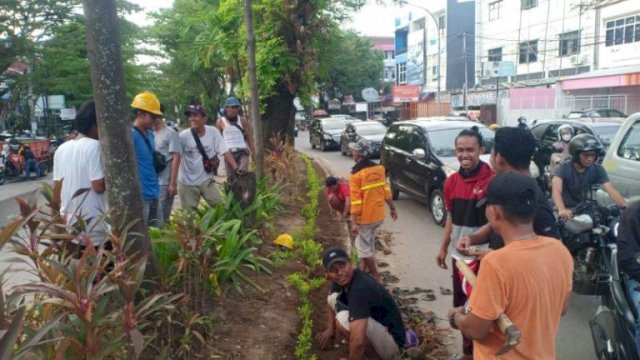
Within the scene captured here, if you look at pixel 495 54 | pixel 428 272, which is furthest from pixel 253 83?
pixel 495 54

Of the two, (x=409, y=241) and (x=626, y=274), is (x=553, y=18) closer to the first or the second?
(x=409, y=241)

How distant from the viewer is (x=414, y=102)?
132 ft

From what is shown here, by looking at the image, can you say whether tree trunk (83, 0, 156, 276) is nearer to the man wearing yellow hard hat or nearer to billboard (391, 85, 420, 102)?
the man wearing yellow hard hat

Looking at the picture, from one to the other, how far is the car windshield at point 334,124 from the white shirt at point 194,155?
18.8 m

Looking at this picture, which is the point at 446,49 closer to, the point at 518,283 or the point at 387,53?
the point at 387,53

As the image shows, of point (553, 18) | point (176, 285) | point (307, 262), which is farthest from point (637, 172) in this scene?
point (553, 18)

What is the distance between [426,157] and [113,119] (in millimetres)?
6738

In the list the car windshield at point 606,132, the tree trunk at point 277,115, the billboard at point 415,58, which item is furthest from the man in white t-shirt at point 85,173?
the billboard at point 415,58

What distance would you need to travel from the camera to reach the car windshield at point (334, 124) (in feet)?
83.4

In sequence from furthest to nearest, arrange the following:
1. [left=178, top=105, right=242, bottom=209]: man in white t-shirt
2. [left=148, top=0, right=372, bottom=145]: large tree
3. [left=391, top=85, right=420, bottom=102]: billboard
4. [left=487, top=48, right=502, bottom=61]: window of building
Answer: [left=391, top=85, right=420, bottom=102]: billboard < [left=487, top=48, right=502, bottom=61]: window of building < [left=148, top=0, right=372, bottom=145]: large tree < [left=178, top=105, right=242, bottom=209]: man in white t-shirt

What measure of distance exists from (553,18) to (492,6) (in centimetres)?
670

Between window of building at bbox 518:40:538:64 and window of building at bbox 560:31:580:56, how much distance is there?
7.36ft

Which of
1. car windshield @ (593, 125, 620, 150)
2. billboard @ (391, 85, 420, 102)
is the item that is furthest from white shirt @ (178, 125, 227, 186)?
billboard @ (391, 85, 420, 102)

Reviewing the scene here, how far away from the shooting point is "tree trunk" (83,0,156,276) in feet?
9.43
